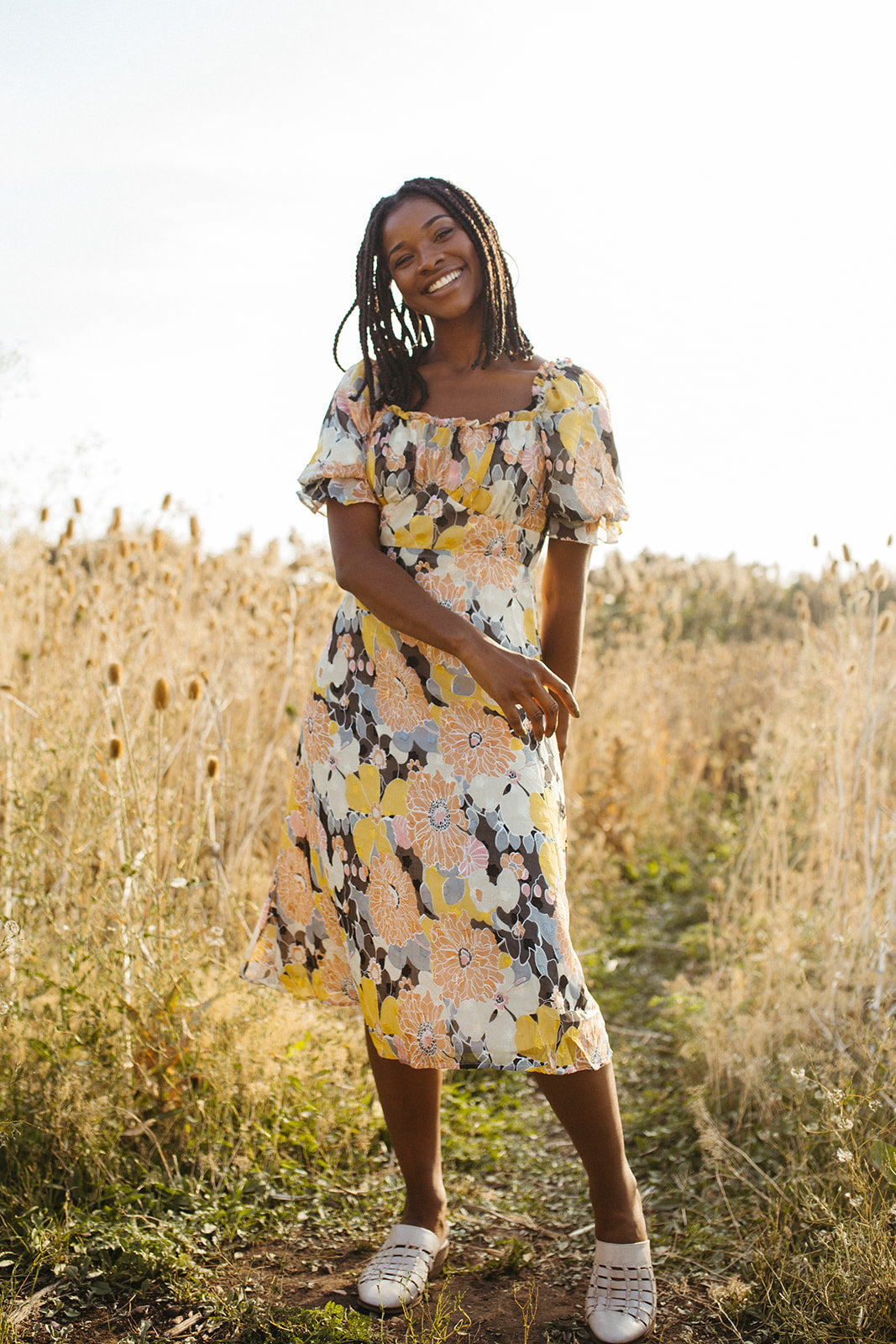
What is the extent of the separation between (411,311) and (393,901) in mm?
1114

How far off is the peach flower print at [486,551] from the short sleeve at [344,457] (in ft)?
0.65

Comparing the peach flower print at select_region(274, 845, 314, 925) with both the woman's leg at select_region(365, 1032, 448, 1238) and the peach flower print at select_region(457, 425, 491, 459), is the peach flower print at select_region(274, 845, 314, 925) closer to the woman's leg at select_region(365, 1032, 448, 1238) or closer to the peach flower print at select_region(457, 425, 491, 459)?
the woman's leg at select_region(365, 1032, 448, 1238)

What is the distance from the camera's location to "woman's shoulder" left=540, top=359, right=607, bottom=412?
6.19ft

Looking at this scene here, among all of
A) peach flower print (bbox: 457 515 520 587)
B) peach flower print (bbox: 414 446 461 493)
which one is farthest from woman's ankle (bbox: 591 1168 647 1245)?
peach flower print (bbox: 414 446 461 493)

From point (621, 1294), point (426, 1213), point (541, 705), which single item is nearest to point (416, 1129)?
point (426, 1213)

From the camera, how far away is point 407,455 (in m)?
1.89

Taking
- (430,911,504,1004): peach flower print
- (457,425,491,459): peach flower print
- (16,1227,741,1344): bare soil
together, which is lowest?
(16,1227,741,1344): bare soil

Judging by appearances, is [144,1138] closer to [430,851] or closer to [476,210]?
[430,851]

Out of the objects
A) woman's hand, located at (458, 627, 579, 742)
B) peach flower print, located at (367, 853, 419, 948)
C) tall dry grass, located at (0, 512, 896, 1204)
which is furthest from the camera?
tall dry grass, located at (0, 512, 896, 1204)

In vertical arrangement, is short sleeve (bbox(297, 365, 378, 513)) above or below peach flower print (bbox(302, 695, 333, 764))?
above

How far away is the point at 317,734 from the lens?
6.49ft

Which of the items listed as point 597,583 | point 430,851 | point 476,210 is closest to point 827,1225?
point 430,851

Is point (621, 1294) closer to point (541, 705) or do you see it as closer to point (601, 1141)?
point (601, 1141)

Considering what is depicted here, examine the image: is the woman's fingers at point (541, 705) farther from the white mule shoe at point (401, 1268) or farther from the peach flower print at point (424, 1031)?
the white mule shoe at point (401, 1268)
